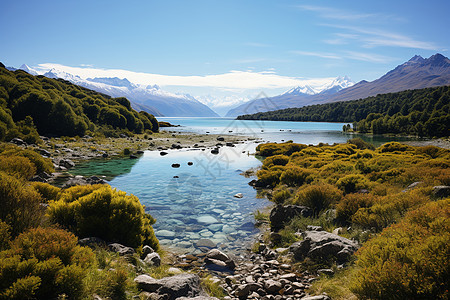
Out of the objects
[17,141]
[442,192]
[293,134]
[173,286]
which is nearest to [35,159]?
[17,141]

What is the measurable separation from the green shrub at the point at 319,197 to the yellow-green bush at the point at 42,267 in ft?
33.7

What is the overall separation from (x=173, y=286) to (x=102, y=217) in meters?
3.91

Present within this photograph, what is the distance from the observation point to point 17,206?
612 centimetres

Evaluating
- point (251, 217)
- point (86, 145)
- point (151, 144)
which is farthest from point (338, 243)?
point (151, 144)

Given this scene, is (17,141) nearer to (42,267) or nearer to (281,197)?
(281,197)

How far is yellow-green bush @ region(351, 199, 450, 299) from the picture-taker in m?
4.35

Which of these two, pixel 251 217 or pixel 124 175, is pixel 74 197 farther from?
pixel 124 175

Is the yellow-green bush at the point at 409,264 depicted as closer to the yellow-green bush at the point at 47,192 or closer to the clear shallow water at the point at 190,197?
the clear shallow water at the point at 190,197

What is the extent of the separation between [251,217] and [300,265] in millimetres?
5840

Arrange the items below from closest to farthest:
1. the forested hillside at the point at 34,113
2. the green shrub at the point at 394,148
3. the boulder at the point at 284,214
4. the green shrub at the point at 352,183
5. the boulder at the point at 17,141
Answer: the boulder at the point at 284,214 → the green shrub at the point at 352,183 → the green shrub at the point at 394,148 → the boulder at the point at 17,141 → the forested hillside at the point at 34,113

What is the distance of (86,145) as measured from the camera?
39.1 m

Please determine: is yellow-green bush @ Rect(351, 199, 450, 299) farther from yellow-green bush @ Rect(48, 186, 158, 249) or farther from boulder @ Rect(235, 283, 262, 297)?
yellow-green bush @ Rect(48, 186, 158, 249)

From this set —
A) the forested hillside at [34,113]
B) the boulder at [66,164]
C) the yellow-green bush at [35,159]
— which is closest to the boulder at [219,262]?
the yellow-green bush at [35,159]

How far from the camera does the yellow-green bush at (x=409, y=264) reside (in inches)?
171
